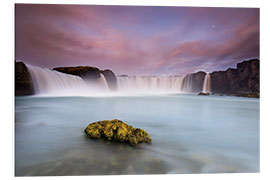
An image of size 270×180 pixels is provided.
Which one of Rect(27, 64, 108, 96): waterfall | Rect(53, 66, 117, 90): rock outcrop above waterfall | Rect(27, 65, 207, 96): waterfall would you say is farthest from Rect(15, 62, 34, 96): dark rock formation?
Rect(53, 66, 117, 90): rock outcrop above waterfall

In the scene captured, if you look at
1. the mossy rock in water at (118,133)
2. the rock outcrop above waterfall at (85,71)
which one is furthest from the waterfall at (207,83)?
the mossy rock in water at (118,133)

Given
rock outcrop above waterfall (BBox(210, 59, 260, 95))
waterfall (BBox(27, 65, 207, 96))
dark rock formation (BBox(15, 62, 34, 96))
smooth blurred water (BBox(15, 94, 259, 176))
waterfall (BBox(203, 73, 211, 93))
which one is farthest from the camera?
waterfall (BBox(203, 73, 211, 93))

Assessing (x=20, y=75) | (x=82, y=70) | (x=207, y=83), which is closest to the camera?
(x=20, y=75)

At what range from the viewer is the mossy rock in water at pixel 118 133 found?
1.48 meters

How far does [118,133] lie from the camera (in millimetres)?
1501

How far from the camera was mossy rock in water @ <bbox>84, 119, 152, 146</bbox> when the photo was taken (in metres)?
1.48

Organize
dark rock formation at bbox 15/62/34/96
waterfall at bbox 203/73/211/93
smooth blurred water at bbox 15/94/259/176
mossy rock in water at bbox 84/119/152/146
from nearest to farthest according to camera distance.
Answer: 1. smooth blurred water at bbox 15/94/259/176
2. mossy rock in water at bbox 84/119/152/146
3. dark rock formation at bbox 15/62/34/96
4. waterfall at bbox 203/73/211/93

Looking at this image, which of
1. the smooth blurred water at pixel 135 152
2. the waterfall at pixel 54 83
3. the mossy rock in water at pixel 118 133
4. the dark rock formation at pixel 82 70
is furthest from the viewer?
the waterfall at pixel 54 83

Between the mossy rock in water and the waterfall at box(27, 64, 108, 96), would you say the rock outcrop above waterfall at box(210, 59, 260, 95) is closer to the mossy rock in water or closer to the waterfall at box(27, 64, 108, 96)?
the mossy rock in water

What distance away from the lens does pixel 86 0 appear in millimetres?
2066

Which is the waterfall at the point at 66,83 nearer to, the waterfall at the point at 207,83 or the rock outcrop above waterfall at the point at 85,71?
the waterfall at the point at 207,83

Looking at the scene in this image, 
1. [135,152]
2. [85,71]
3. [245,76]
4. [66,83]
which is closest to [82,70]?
[85,71]

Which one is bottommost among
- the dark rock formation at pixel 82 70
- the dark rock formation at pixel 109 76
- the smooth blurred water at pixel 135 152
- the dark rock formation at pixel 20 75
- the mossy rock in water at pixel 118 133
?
the smooth blurred water at pixel 135 152

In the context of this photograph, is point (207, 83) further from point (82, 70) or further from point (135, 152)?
point (135, 152)
